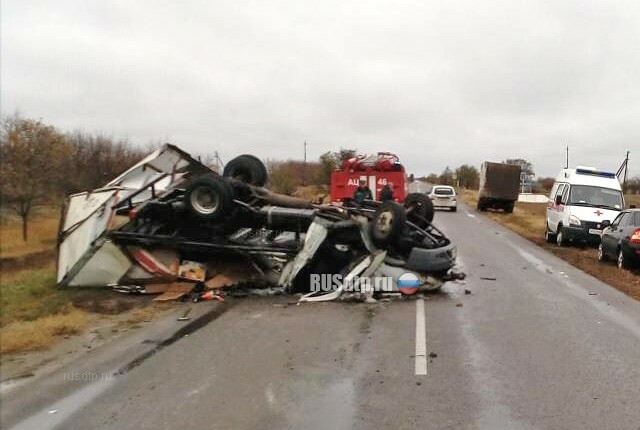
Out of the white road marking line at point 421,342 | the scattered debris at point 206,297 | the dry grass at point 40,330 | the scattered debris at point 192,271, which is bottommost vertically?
the dry grass at point 40,330

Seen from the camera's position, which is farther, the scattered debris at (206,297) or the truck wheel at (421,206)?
the truck wheel at (421,206)

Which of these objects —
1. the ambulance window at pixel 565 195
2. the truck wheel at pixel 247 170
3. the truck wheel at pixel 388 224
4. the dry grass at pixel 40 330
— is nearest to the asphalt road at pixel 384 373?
the truck wheel at pixel 388 224

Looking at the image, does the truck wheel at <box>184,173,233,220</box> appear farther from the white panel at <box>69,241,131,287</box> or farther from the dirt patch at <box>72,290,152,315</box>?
the dirt patch at <box>72,290,152,315</box>

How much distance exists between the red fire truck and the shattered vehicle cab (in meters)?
12.4

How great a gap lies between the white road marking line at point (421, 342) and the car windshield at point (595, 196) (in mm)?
10735

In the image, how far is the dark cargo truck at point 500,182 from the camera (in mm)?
33469

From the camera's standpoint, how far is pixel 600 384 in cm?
464

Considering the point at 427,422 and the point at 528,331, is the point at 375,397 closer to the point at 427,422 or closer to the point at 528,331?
the point at 427,422

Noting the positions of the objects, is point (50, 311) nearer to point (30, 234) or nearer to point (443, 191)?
point (30, 234)

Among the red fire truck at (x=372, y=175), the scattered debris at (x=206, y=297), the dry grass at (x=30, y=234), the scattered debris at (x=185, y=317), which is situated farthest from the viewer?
the dry grass at (x=30, y=234)

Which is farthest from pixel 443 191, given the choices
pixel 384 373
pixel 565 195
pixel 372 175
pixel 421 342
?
pixel 384 373

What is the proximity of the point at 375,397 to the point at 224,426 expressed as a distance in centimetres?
124

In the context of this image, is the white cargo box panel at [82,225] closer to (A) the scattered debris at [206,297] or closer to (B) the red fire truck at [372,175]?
(A) the scattered debris at [206,297]

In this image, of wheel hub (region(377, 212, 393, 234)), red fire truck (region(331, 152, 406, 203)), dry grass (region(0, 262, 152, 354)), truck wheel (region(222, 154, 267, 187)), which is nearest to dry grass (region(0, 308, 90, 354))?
dry grass (region(0, 262, 152, 354))
